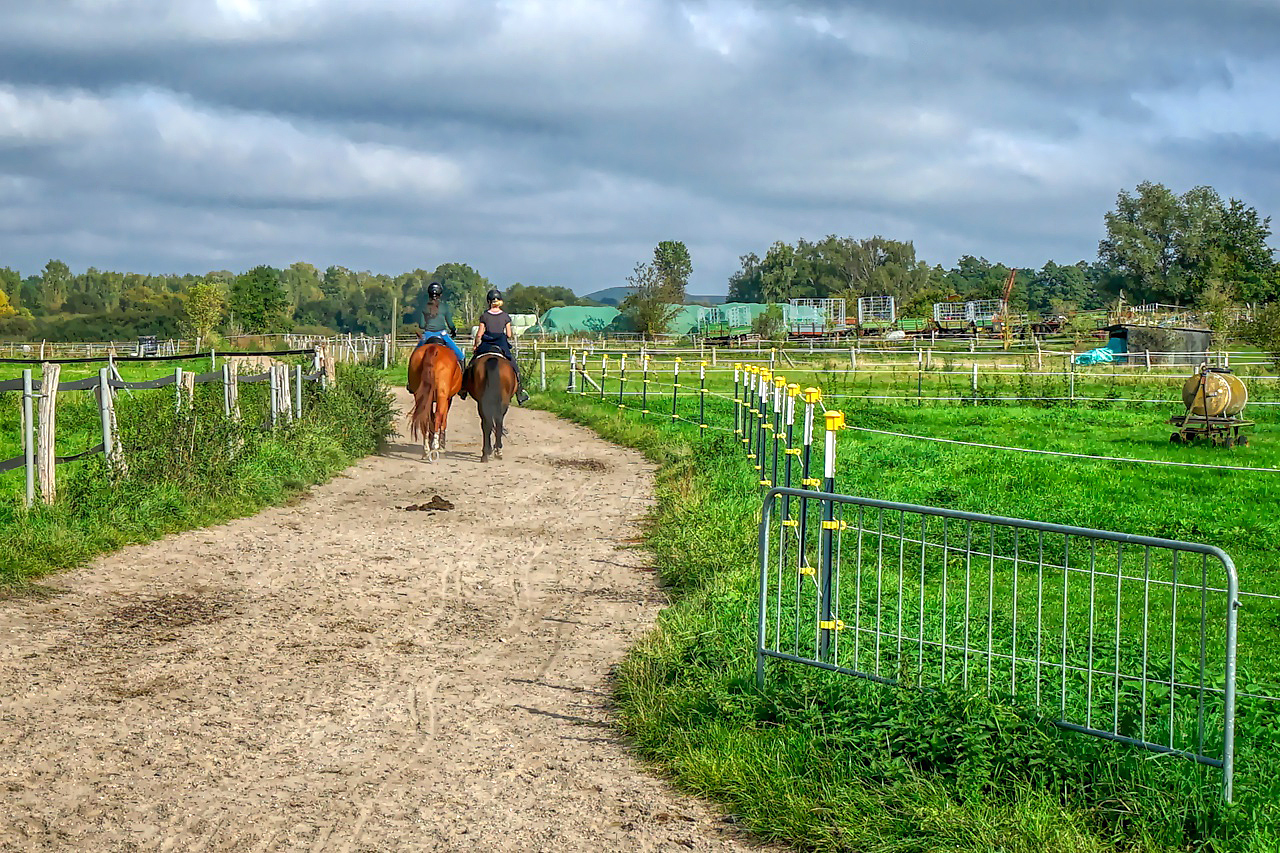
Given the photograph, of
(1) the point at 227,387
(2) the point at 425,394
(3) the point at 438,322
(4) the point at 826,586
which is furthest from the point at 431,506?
(4) the point at 826,586

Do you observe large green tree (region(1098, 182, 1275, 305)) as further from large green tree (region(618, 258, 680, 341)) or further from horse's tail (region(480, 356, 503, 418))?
horse's tail (region(480, 356, 503, 418))

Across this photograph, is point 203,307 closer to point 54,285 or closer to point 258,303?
point 258,303

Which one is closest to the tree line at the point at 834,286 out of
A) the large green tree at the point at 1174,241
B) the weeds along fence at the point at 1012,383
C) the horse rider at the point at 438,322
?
the large green tree at the point at 1174,241

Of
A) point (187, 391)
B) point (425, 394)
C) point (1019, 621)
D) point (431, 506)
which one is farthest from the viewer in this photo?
point (425, 394)

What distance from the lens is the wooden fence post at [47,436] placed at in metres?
11.2

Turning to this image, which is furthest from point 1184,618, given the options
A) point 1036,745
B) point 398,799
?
point 398,799

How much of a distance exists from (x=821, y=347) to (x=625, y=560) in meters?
50.1

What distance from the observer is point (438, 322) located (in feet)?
61.4

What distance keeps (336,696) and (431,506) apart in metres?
6.76

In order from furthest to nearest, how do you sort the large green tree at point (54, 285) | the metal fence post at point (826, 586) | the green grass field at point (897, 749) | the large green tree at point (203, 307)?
the large green tree at point (54, 285)
the large green tree at point (203, 307)
the metal fence post at point (826, 586)
the green grass field at point (897, 749)

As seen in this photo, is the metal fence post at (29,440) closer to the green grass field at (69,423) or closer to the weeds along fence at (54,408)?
the weeds along fence at (54,408)

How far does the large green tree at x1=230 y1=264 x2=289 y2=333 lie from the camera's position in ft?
318

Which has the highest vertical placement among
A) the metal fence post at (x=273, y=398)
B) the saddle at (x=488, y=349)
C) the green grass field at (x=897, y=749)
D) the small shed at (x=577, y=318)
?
the small shed at (x=577, y=318)

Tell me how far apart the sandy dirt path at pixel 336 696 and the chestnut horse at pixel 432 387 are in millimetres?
5820
